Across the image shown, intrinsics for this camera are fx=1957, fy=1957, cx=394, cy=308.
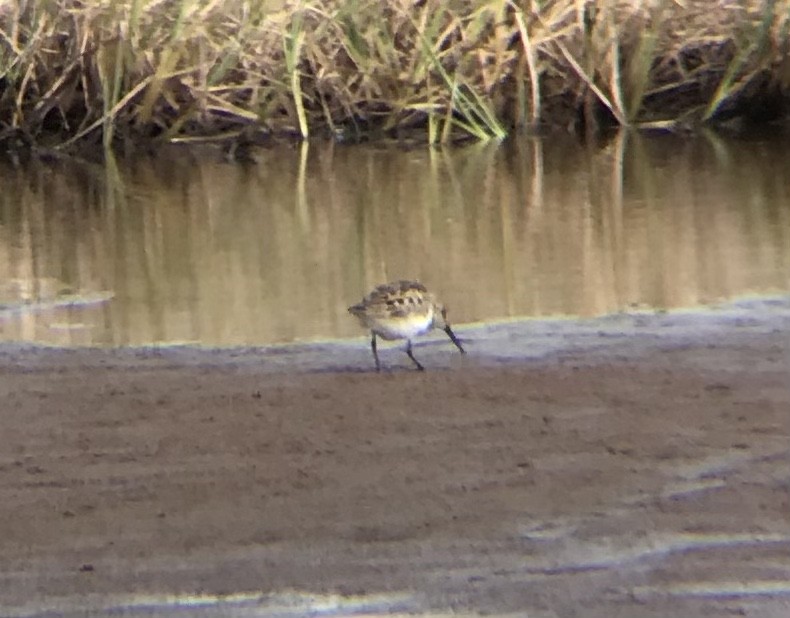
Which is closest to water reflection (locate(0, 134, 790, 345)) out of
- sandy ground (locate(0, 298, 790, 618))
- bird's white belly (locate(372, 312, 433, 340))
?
sandy ground (locate(0, 298, 790, 618))

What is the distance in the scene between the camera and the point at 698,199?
1198 centimetres

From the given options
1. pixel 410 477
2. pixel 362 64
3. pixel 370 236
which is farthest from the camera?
pixel 362 64

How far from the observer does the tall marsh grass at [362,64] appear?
611 inches

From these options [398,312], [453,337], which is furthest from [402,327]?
[453,337]

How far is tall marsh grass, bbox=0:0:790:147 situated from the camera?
15523 mm

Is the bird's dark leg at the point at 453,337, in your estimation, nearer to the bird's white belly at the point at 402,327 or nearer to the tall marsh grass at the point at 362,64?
the bird's white belly at the point at 402,327

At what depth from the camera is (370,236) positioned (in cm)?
1083

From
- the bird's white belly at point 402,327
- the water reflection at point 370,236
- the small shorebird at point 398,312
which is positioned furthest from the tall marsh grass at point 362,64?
the bird's white belly at point 402,327

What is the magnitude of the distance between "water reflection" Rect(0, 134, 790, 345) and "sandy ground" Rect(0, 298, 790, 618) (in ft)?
2.70

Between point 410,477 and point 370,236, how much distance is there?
5.36 m

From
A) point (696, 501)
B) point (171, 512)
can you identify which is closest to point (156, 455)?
point (171, 512)

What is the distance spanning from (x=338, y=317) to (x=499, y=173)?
5.58 metres

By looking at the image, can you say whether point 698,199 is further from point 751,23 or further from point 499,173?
point 751,23

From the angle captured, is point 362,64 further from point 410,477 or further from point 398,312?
point 410,477
